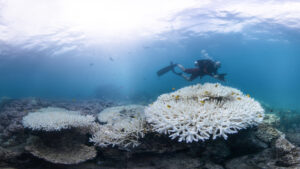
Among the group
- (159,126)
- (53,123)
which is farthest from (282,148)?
(53,123)

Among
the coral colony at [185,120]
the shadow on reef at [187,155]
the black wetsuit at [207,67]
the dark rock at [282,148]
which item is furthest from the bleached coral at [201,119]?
the black wetsuit at [207,67]

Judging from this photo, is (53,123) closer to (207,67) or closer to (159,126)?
(159,126)

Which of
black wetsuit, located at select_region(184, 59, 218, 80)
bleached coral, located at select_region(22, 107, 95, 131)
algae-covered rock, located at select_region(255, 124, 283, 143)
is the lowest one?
algae-covered rock, located at select_region(255, 124, 283, 143)

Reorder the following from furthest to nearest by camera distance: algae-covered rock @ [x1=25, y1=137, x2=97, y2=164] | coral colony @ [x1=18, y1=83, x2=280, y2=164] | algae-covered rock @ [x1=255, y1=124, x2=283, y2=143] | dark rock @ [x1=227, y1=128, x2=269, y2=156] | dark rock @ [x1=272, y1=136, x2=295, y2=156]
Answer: algae-covered rock @ [x1=255, y1=124, x2=283, y2=143]
dark rock @ [x1=227, y1=128, x2=269, y2=156]
algae-covered rock @ [x1=25, y1=137, x2=97, y2=164]
dark rock @ [x1=272, y1=136, x2=295, y2=156]
coral colony @ [x1=18, y1=83, x2=280, y2=164]

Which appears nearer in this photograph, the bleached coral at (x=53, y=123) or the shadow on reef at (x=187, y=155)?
the shadow on reef at (x=187, y=155)

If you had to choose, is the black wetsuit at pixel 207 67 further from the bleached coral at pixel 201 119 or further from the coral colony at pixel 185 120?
the bleached coral at pixel 201 119

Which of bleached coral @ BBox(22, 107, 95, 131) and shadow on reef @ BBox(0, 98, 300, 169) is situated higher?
bleached coral @ BBox(22, 107, 95, 131)

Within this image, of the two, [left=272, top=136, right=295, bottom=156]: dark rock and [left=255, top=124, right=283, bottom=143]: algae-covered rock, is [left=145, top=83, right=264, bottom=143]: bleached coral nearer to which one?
[left=272, top=136, right=295, bottom=156]: dark rock

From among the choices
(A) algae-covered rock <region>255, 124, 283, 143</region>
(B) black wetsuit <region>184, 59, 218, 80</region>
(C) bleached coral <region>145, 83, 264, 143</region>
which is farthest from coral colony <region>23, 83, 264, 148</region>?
(B) black wetsuit <region>184, 59, 218, 80</region>

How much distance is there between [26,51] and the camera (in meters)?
29.3

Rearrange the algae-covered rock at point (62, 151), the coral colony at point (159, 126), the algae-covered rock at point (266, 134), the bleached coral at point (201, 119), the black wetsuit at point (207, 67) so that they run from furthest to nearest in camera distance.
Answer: the black wetsuit at point (207, 67) < the algae-covered rock at point (266, 134) < the algae-covered rock at point (62, 151) < the coral colony at point (159, 126) < the bleached coral at point (201, 119)

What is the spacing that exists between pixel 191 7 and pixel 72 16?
11964mm

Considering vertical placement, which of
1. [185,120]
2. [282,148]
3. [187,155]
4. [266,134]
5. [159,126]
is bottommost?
[187,155]

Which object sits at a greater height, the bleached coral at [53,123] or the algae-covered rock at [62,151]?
the bleached coral at [53,123]
